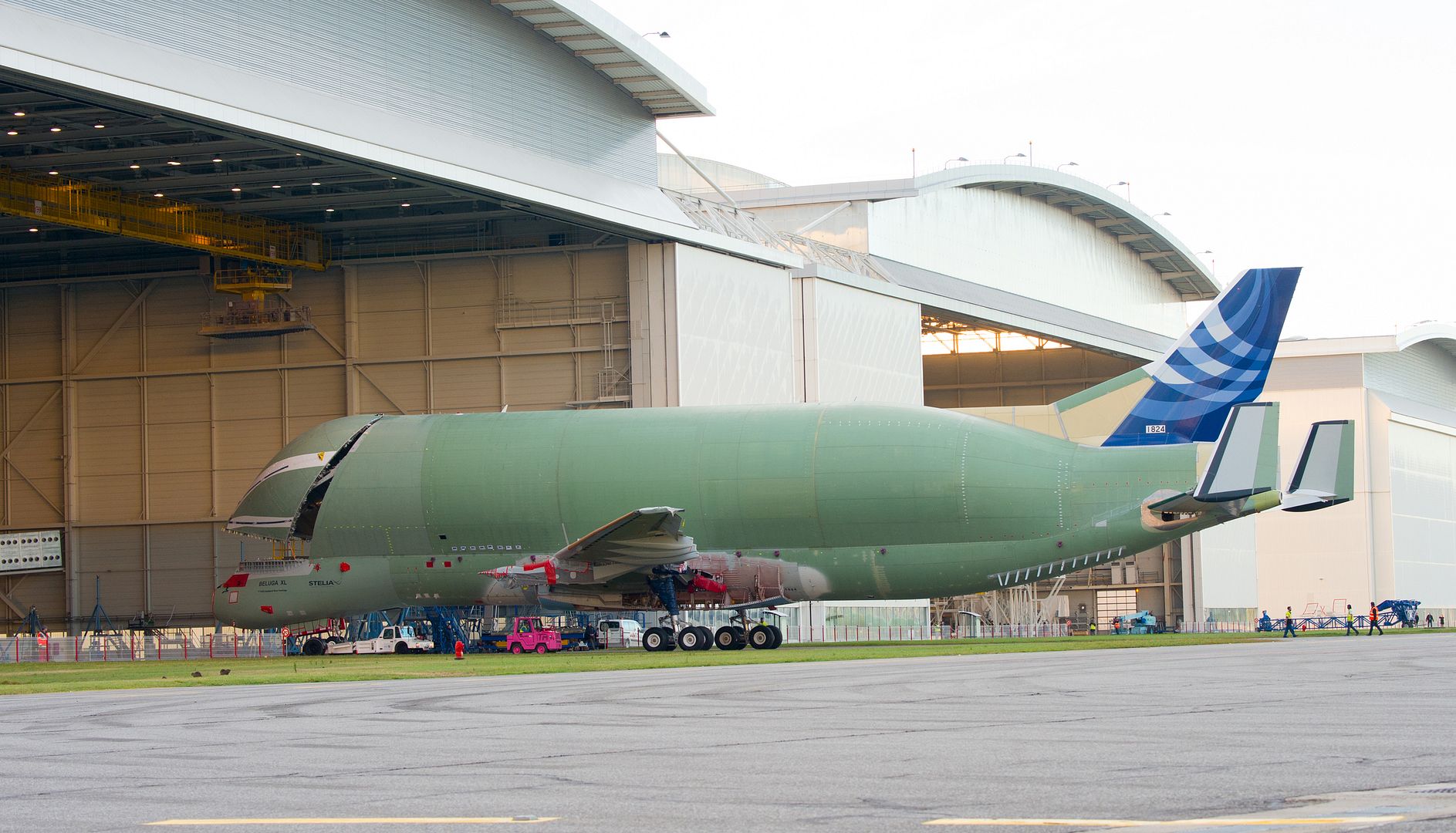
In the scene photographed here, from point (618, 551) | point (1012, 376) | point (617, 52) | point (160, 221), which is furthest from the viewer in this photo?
point (1012, 376)

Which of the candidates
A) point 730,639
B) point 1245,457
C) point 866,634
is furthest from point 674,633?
point 866,634

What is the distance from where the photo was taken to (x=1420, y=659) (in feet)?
90.8

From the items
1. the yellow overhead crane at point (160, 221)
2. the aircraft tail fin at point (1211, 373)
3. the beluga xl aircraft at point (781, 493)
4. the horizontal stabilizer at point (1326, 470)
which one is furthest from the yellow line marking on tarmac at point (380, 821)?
the yellow overhead crane at point (160, 221)

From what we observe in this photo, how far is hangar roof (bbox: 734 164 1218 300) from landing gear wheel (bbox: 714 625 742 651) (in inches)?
1072

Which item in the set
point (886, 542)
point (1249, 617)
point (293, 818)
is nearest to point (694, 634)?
point (886, 542)

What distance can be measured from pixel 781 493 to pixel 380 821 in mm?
31807

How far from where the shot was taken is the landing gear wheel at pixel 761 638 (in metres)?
42.8

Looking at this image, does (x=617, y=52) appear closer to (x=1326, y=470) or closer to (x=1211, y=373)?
(x=1211, y=373)

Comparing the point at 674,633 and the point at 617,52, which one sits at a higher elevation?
the point at 617,52

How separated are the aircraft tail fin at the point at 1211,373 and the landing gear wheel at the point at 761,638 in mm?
10184

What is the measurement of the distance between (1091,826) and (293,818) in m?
4.49

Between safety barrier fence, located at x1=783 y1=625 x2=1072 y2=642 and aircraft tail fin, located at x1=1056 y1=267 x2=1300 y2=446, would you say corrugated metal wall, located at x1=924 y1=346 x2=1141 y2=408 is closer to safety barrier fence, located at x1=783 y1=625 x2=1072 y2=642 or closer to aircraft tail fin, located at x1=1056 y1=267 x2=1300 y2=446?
safety barrier fence, located at x1=783 y1=625 x2=1072 y2=642

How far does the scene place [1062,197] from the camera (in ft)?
Answer: 254

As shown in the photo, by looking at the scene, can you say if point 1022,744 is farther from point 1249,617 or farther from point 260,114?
point 1249,617
